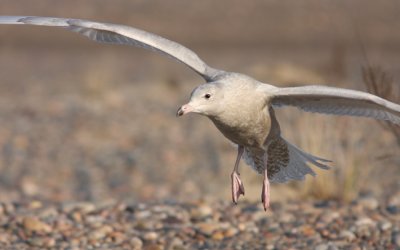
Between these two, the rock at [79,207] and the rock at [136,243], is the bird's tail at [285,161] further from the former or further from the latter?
the rock at [79,207]

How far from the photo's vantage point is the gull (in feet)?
19.3

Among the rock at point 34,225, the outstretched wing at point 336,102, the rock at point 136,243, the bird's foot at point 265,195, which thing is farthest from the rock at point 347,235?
the rock at point 34,225

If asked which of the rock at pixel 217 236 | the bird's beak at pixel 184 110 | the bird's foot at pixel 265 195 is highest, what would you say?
the bird's beak at pixel 184 110

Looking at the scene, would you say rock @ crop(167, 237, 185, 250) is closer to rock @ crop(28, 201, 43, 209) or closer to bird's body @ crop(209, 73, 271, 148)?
bird's body @ crop(209, 73, 271, 148)

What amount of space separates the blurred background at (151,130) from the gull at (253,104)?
3.30ft

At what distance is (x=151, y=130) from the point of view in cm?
1379

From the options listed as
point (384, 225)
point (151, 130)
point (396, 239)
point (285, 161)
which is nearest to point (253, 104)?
point (285, 161)

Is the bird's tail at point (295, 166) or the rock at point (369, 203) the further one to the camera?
the rock at point (369, 203)

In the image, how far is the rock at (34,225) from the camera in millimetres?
6984

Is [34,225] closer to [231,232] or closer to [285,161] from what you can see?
[231,232]

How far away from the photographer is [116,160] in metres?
12.0

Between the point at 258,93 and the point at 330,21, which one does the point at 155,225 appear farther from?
the point at 330,21

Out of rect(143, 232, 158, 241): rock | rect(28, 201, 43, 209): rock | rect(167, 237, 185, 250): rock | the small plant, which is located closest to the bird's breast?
rect(167, 237, 185, 250): rock

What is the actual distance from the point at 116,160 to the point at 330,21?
86.9 feet
